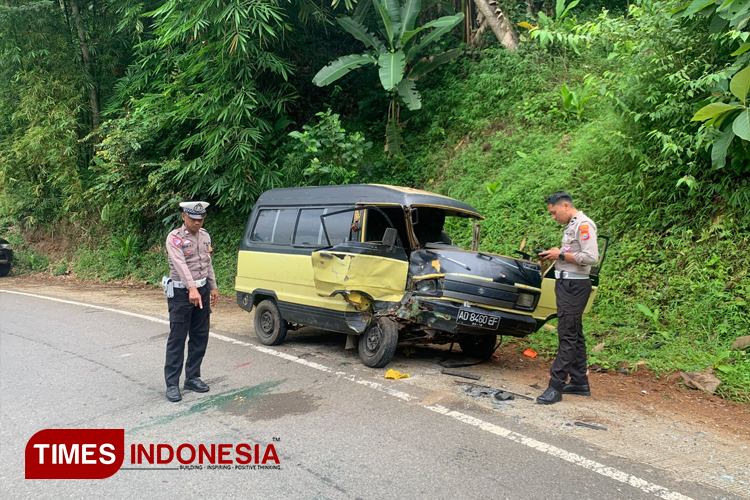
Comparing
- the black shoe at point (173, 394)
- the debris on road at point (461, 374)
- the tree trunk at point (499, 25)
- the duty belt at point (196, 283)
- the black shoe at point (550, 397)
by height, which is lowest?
the black shoe at point (173, 394)

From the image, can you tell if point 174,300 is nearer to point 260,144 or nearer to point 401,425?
point 401,425

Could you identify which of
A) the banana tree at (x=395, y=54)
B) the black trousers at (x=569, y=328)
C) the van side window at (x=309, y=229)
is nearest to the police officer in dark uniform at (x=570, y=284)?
the black trousers at (x=569, y=328)

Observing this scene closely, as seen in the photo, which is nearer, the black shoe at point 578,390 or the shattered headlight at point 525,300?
the black shoe at point 578,390

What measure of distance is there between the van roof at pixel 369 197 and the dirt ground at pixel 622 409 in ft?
6.03

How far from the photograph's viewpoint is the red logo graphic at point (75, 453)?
3.72 metres

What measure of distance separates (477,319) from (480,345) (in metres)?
1.18

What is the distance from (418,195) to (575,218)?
182 centimetres

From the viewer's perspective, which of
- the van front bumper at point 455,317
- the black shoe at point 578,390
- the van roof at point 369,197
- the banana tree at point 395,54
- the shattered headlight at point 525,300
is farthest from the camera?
the banana tree at point 395,54

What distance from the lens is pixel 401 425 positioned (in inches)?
171

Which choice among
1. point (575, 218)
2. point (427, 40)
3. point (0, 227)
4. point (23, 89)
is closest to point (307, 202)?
point (575, 218)

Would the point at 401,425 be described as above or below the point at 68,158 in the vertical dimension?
below

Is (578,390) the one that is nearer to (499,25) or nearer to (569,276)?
(569,276)

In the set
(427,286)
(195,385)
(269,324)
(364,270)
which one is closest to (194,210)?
(195,385)

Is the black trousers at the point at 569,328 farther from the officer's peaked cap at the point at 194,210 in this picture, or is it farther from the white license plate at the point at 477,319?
the officer's peaked cap at the point at 194,210
